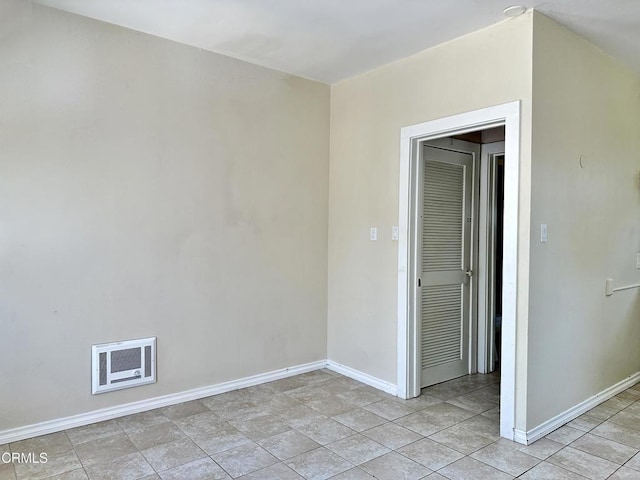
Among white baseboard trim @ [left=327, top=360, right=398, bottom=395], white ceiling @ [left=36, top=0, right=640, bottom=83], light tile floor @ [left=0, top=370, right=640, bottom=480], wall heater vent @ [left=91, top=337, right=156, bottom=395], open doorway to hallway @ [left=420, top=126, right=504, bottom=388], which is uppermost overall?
white ceiling @ [left=36, top=0, right=640, bottom=83]

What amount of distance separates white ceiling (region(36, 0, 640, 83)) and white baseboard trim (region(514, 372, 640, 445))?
2.51m

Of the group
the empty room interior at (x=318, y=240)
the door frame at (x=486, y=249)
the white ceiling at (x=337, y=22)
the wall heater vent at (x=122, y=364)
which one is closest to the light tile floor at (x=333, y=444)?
the empty room interior at (x=318, y=240)

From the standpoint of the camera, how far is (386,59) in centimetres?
348

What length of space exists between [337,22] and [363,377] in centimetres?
274

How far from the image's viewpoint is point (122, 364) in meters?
3.04

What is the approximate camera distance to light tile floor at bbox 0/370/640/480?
234cm

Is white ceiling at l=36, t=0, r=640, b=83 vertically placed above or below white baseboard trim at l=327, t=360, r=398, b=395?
above

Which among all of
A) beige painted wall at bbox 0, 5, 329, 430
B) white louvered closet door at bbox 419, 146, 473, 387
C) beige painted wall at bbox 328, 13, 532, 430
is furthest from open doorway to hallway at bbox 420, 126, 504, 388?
beige painted wall at bbox 0, 5, 329, 430

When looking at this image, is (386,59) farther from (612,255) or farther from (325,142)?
(612,255)

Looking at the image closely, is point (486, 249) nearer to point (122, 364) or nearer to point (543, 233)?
point (543, 233)

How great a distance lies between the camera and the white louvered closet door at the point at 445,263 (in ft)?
12.0

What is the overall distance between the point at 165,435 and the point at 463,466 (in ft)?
5.77

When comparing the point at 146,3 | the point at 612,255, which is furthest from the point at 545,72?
the point at 146,3

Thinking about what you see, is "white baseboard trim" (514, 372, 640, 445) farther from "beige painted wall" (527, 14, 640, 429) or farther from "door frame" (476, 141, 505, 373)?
"door frame" (476, 141, 505, 373)
